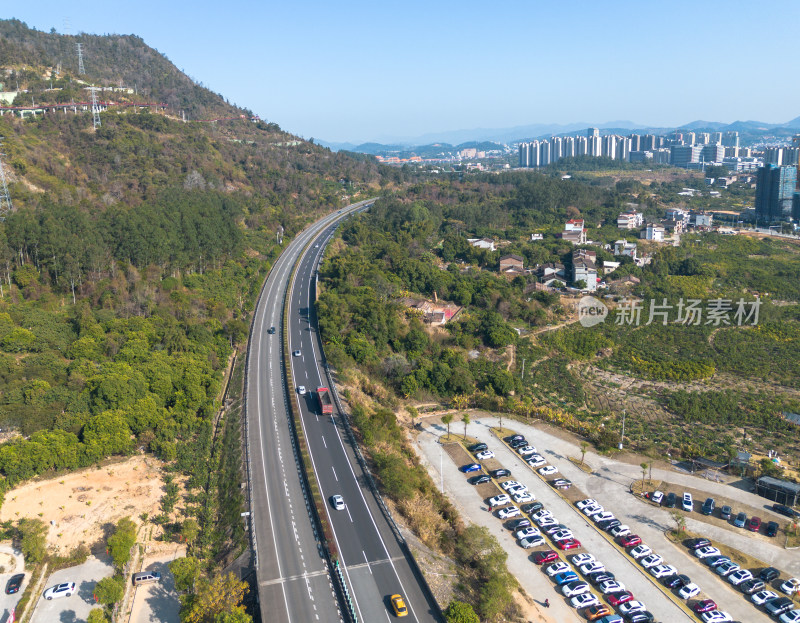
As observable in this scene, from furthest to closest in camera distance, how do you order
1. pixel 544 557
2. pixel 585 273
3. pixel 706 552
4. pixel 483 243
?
pixel 483 243, pixel 585 273, pixel 706 552, pixel 544 557

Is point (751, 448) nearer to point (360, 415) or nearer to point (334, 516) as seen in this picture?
point (360, 415)

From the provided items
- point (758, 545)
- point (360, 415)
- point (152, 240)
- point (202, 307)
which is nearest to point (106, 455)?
point (360, 415)

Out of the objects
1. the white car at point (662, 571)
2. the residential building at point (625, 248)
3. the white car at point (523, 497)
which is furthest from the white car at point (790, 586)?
the residential building at point (625, 248)

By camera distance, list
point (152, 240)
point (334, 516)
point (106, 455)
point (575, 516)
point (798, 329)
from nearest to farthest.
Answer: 1. point (334, 516)
2. point (575, 516)
3. point (106, 455)
4. point (152, 240)
5. point (798, 329)

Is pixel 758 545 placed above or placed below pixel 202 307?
below

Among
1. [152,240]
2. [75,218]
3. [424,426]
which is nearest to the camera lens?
[424,426]

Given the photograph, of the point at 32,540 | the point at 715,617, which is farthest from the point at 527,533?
the point at 32,540

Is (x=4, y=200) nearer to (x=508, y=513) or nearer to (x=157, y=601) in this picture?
(x=157, y=601)
